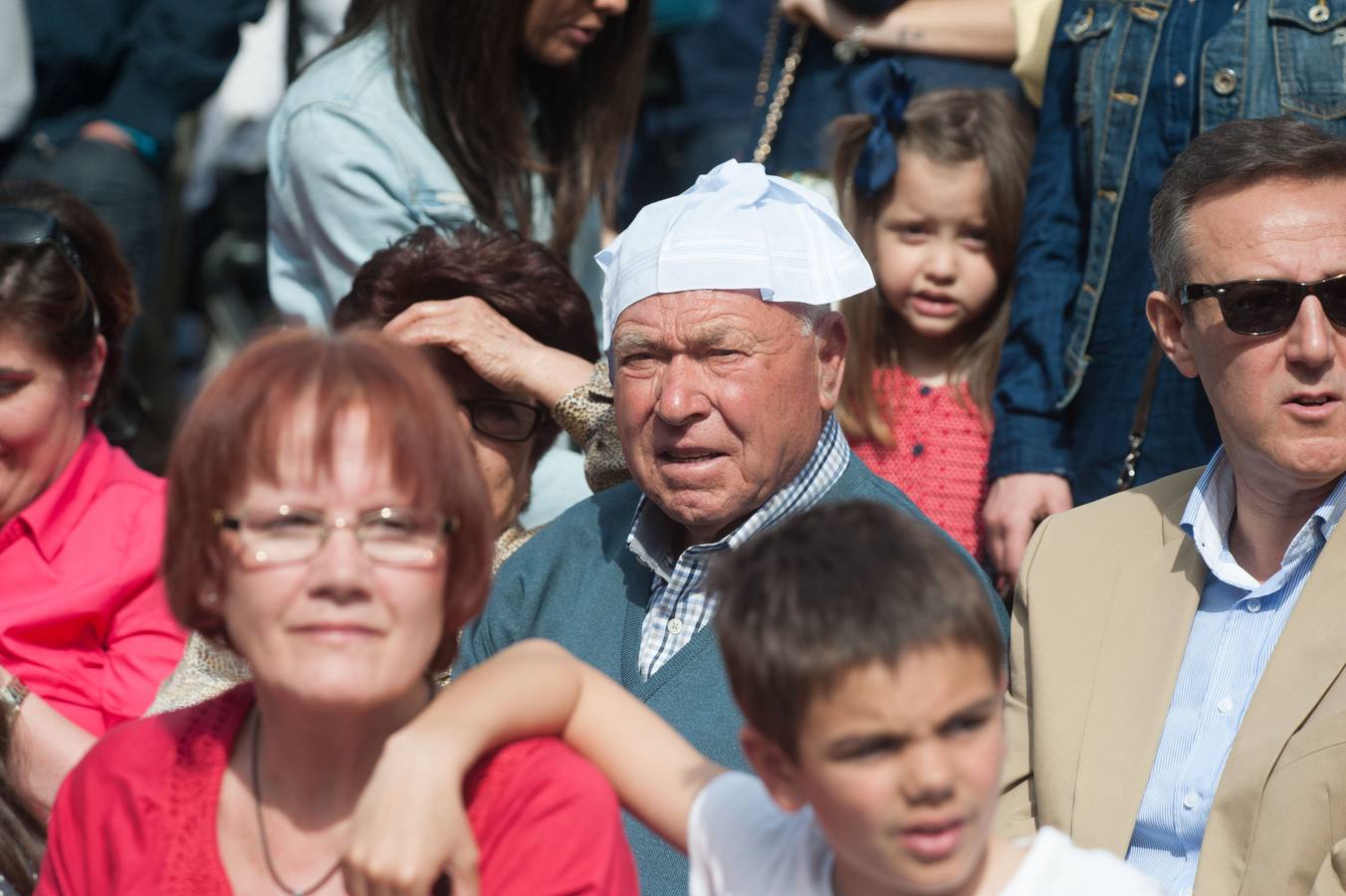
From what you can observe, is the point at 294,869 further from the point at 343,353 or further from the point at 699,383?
the point at 699,383

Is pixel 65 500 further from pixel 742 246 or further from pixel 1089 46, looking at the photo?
pixel 1089 46

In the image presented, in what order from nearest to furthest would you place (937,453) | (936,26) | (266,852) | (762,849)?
(762,849) → (266,852) → (937,453) → (936,26)

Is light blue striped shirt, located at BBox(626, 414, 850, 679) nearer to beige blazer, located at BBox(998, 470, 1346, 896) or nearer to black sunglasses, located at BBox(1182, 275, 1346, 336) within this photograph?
beige blazer, located at BBox(998, 470, 1346, 896)

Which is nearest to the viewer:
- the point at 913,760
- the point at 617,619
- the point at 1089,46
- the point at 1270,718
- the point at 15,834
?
the point at 913,760

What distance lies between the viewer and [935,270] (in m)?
4.42

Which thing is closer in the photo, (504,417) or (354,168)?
(504,417)

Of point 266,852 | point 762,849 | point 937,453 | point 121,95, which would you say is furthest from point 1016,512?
point 121,95

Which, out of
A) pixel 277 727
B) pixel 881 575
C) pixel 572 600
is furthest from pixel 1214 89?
pixel 277 727

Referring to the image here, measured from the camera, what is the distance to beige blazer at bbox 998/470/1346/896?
2.80 meters

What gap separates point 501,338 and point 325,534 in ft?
5.02

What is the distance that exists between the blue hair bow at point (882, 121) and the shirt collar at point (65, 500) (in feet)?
6.43

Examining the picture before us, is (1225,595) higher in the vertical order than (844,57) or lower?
lower

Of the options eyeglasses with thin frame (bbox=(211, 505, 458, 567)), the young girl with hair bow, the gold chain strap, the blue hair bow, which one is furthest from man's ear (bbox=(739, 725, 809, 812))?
the gold chain strap

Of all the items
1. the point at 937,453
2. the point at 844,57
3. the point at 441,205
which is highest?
the point at 844,57
